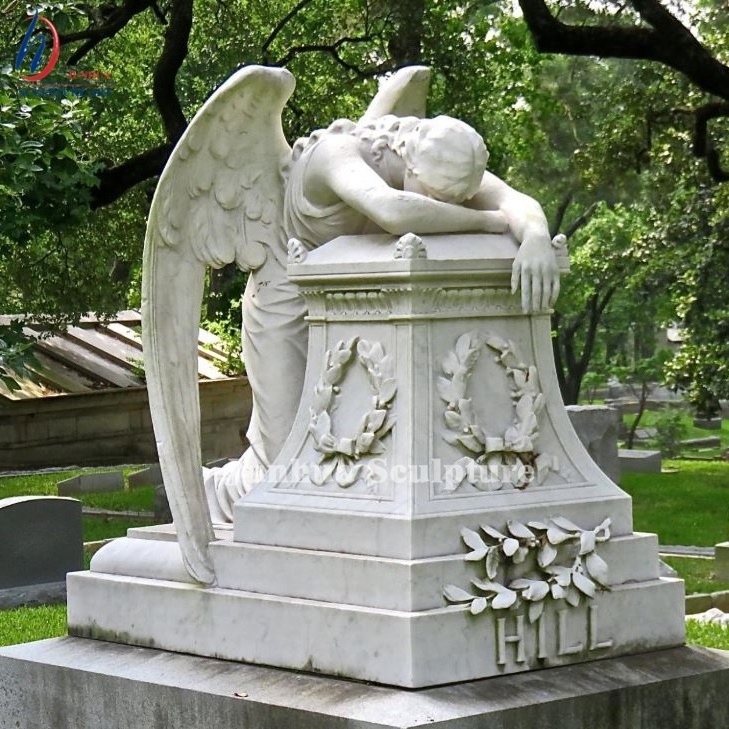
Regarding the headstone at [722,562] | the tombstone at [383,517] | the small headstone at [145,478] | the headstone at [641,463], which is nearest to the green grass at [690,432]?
the headstone at [641,463]

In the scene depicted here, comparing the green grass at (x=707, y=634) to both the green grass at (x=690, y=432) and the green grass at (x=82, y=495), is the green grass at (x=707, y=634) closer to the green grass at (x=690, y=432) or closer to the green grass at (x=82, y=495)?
the green grass at (x=82, y=495)

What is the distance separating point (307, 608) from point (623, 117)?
601 inches

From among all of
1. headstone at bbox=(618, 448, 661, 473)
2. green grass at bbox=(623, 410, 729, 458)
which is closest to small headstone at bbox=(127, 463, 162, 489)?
headstone at bbox=(618, 448, 661, 473)

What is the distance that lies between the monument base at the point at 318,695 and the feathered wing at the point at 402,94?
2.15m

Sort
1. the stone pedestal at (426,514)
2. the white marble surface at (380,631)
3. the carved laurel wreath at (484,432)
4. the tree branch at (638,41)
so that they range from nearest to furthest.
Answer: the white marble surface at (380,631), the stone pedestal at (426,514), the carved laurel wreath at (484,432), the tree branch at (638,41)

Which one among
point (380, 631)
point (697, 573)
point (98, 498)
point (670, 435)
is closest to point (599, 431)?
point (697, 573)

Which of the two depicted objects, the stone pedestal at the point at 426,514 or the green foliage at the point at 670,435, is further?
the green foliage at the point at 670,435

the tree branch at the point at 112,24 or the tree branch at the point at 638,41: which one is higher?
the tree branch at the point at 112,24

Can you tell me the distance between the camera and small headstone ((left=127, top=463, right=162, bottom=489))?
65.0 feet

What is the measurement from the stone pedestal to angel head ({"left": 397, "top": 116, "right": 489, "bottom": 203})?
193 millimetres

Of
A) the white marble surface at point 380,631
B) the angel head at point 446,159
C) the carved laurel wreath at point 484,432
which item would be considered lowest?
the white marble surface at point 380,631

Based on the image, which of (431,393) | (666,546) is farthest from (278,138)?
(666,546)

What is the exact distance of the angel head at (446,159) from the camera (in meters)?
5.22

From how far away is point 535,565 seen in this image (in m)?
4.96
